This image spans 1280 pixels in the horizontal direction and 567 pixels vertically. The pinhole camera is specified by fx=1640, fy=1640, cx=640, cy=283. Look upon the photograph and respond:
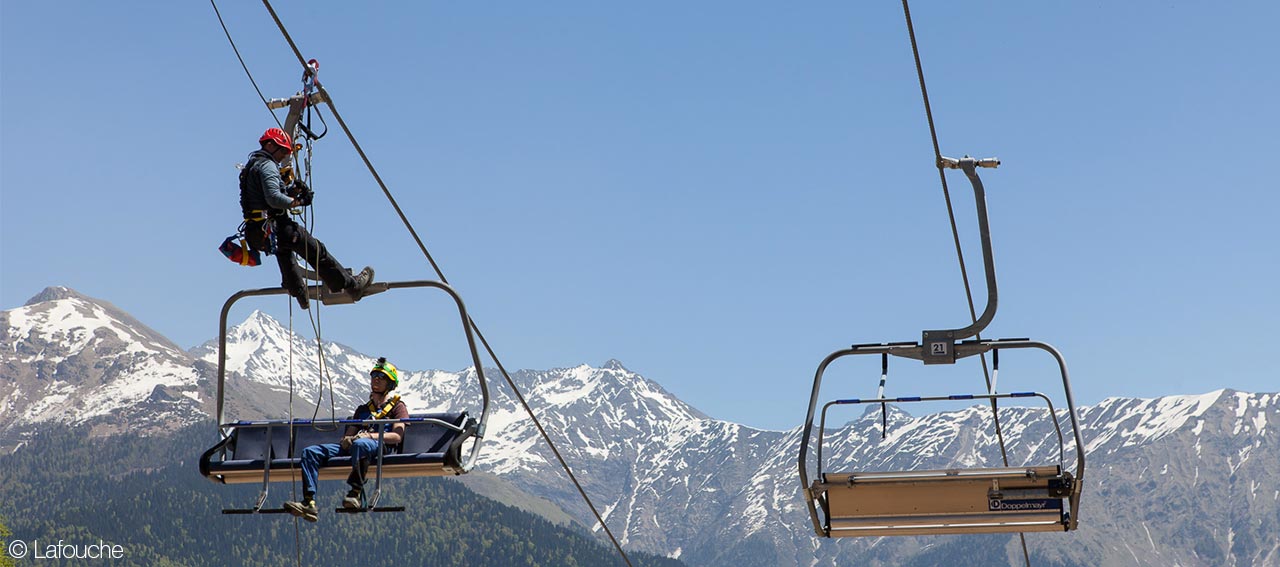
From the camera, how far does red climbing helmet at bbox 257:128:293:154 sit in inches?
529

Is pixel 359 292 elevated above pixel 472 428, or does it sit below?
above

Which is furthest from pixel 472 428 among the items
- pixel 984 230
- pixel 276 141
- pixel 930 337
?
pixel 984 230

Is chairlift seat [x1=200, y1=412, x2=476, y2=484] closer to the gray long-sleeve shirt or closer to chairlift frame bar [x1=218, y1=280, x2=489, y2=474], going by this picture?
chairlift frame bar [x1=218, y1=280, x2=489, y2=474]

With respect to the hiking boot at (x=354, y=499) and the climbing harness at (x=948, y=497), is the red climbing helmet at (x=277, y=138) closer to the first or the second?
the hiking boot at (x=354, y=499)

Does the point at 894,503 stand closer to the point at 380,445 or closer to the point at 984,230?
the point at 984,230

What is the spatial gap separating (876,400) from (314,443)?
200 inches

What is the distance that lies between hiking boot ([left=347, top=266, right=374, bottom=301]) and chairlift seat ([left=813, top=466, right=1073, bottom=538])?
169 inches

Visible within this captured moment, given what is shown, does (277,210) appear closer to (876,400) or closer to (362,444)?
(362,444)

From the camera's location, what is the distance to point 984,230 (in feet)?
52.9

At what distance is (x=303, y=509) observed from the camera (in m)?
12.9

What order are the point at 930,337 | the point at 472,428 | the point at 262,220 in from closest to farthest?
1. the point at 262,220
2. the point at 472,428
3. the point at 930,337

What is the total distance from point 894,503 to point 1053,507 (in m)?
1.36

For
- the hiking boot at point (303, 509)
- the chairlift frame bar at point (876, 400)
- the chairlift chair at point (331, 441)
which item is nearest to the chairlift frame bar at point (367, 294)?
the chairlift chair at point (331, 441)

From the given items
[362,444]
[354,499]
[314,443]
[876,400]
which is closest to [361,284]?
[362,444]
